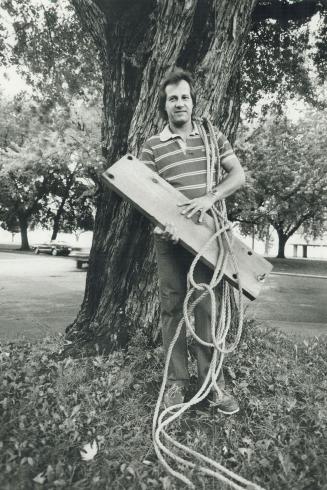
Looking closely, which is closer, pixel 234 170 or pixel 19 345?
pixel 234 170

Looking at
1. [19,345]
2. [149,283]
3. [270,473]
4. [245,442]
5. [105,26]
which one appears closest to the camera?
[270,473]

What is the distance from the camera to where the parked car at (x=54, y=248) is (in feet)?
90.3

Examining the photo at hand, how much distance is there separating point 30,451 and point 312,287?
1151 centimetres

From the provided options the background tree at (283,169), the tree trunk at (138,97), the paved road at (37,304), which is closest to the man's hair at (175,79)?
the tree trunk at (138,97)

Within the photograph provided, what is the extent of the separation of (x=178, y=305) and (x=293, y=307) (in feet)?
20.7

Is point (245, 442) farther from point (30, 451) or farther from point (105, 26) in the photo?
point (105, 26)

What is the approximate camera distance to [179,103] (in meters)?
2.92

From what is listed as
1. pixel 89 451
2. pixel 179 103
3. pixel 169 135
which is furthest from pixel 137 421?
pixel 179 103

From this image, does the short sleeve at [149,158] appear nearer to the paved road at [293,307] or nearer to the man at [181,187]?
the man at [181,187]

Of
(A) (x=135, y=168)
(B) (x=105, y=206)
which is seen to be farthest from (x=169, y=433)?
(B) (x=105, y=206)

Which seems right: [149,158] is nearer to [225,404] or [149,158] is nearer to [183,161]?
[183,161]

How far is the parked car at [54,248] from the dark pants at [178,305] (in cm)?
2540

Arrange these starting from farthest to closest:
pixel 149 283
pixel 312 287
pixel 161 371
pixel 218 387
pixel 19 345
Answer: pixel 312 287 → pixel 19 345 → pixel 149 283 → pixel 161 371 → pixel 218 387

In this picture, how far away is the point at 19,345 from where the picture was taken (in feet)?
14.3
